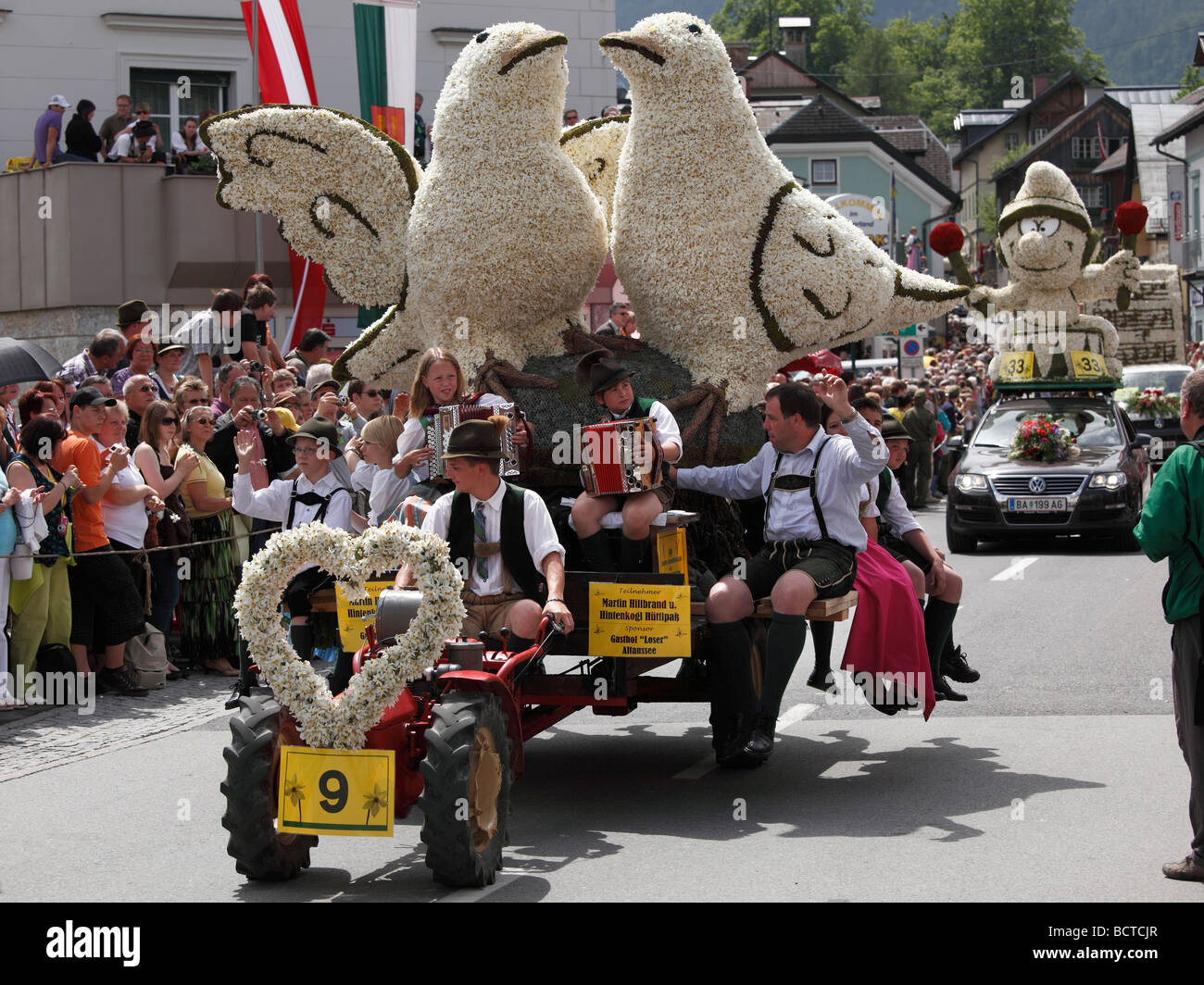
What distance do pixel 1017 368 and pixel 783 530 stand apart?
46.0 feet

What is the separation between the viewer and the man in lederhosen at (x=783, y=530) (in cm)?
834

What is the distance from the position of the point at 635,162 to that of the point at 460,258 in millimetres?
1182

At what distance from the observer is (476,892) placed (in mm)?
6438

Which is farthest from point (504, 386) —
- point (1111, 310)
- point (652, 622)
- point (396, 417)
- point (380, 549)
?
point (1111, 310)

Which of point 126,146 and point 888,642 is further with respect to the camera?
point 126,146

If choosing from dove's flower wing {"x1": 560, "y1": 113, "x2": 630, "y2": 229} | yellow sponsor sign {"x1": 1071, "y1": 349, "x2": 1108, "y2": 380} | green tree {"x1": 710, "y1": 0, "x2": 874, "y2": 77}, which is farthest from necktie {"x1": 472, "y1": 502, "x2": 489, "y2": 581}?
green tree {"x1": 710, "y1": 0, "x2": 874, "y2": 77}

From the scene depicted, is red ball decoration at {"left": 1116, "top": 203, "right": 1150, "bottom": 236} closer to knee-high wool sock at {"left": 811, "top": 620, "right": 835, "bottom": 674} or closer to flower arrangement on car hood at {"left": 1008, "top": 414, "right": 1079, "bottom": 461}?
flower arrangement on car hood at {"left": 1008, "top": 414, "right": 1079, "bottom": 461}

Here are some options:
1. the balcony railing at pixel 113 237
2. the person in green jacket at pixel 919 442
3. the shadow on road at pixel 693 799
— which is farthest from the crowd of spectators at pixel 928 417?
the shadow on road at pixel 693 799

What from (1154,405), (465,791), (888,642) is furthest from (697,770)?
(1154,405)

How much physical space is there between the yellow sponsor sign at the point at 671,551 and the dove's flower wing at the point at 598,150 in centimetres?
334

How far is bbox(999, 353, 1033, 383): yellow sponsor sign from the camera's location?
21.8 metres

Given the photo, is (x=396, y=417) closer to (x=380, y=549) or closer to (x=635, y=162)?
(x=635, y=162)

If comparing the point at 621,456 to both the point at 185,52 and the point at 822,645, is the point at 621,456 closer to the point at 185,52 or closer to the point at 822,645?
the point at 822,645

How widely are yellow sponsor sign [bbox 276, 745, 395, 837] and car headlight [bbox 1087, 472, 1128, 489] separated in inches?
534
